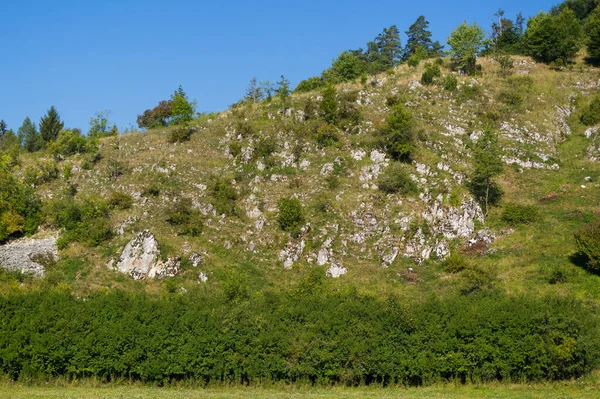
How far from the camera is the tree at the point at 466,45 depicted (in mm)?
93188

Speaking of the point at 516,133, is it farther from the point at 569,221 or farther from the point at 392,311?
the point at 392,311

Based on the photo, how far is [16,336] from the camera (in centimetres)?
3662

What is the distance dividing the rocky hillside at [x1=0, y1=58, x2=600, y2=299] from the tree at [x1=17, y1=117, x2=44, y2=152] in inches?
933

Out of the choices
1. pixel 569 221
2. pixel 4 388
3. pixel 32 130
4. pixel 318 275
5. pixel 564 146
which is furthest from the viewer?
pixel 32 130

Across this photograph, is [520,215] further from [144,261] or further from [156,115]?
[156,115]

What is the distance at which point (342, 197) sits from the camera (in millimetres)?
62969

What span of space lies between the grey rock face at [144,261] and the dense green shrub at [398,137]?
30.4 m

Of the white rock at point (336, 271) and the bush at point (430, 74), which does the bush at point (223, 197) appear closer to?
the white rock at point (336, 271)

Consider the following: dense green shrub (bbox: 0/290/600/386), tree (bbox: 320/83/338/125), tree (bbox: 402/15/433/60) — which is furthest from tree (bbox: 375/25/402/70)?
dense green shrub (bbox: 0/290/600/386)

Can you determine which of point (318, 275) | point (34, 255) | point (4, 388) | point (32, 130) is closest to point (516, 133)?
point (318, 275)

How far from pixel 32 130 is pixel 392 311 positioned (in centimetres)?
10729

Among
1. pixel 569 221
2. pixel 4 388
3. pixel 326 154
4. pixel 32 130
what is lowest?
pixel 4 388

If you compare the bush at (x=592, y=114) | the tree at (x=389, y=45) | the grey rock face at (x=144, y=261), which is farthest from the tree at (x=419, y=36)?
the grey rock face at (x=144, y=261)

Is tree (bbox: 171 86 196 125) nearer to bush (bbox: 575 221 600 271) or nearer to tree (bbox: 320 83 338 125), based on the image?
tree (bbox: 320 83 338 125)
